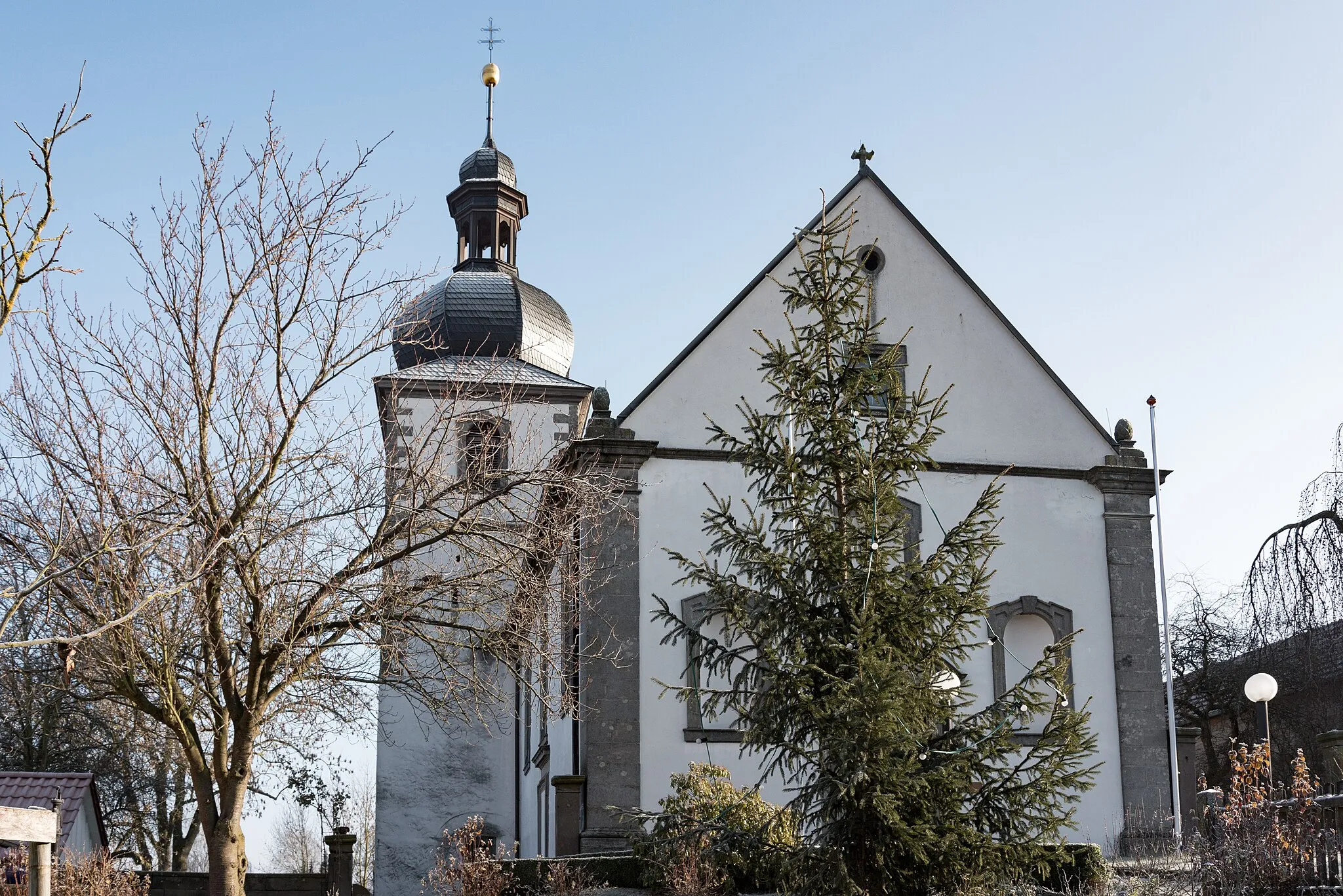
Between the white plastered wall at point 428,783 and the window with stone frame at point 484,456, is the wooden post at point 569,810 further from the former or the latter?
the white plastered wall at point 428,783

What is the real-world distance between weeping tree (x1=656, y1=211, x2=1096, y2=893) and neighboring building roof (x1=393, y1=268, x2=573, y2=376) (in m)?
21.8

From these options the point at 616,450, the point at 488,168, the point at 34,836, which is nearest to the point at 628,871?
the point at 616,450

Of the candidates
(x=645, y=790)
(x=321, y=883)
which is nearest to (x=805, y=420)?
(x=645, y=790)

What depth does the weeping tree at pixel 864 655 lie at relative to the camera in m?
10.3

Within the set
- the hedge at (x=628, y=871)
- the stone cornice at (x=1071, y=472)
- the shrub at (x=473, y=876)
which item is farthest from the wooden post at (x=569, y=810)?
the stone cornice at (x=1071, y=472)

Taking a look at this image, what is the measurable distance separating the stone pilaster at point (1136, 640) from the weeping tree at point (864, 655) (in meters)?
9.59

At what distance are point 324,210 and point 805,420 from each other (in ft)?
14.6

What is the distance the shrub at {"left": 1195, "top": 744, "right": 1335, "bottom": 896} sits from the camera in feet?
40.1

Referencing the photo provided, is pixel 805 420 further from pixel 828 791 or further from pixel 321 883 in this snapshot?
pixel 321 883

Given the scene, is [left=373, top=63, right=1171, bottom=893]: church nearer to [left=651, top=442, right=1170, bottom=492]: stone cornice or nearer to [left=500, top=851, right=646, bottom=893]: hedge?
[left=651, top=442, right=1170, bottom=492]: stone cornice

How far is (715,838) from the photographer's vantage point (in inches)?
435

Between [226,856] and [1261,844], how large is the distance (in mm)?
8549

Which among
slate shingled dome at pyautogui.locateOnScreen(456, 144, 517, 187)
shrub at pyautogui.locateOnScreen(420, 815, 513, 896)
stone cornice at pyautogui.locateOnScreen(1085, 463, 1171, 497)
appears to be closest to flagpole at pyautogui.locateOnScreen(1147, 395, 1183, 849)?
stone cornice at pyautogui.locateOnScreen(1085, 463, 1171, 497)

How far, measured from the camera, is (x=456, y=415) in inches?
506
